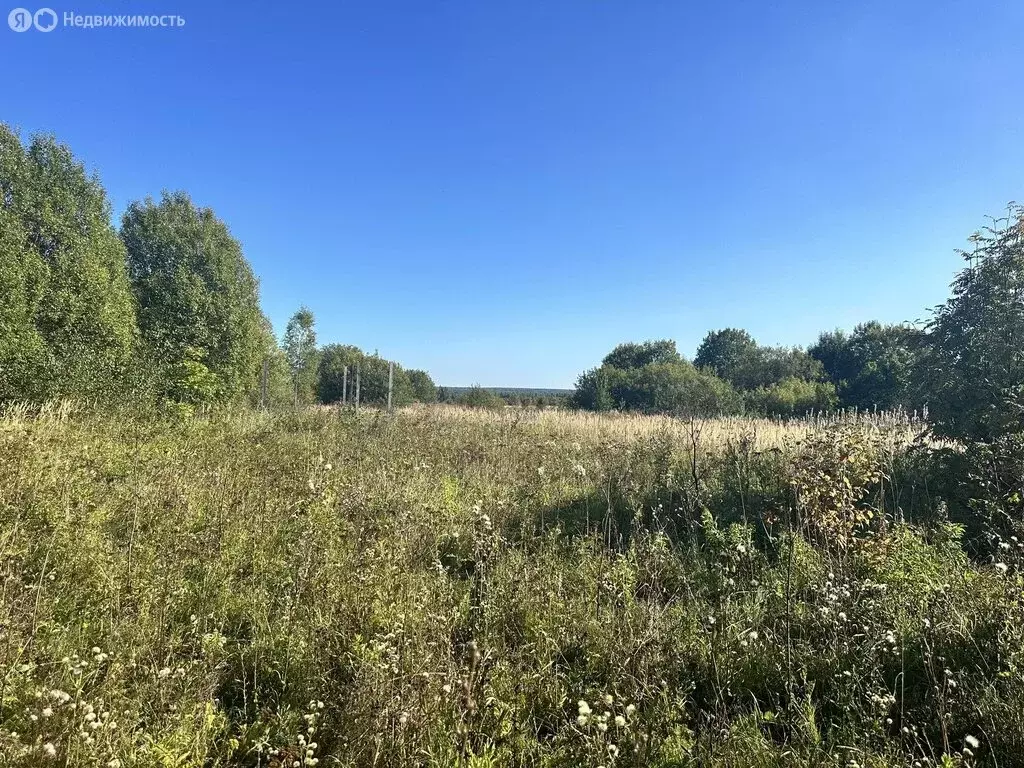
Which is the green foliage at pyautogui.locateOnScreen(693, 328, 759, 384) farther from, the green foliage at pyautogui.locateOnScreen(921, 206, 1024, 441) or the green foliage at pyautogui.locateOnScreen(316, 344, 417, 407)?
the green foliage at pyautogui.locateOnScreen(921, 206, 1024, 441)

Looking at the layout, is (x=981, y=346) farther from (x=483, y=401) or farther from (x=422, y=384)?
(x=422, y=384)

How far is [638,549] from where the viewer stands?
352 cm

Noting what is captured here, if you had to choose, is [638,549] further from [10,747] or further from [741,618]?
[10,747]

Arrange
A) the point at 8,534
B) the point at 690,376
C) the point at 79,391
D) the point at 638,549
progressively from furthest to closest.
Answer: the point at 690,376 → the point at 79,391 → the point at 638,549 → the point at 8,534

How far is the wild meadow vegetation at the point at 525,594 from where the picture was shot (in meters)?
1.82

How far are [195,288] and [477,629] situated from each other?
A: 2010cm

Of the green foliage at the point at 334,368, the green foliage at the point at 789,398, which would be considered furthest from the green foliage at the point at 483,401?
the green foliage at the point at 789,398

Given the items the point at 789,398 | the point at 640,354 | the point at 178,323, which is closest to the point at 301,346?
the point at 178,323

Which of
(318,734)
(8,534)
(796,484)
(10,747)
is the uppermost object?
(796,484)

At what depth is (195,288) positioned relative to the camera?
59.0 ft

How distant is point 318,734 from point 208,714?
1.44ft

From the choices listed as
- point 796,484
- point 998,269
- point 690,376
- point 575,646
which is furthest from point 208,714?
point 690,376

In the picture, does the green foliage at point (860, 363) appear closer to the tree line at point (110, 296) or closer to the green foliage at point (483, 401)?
the green foliage at point (483, 401)

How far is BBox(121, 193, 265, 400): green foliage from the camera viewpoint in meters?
18.0
